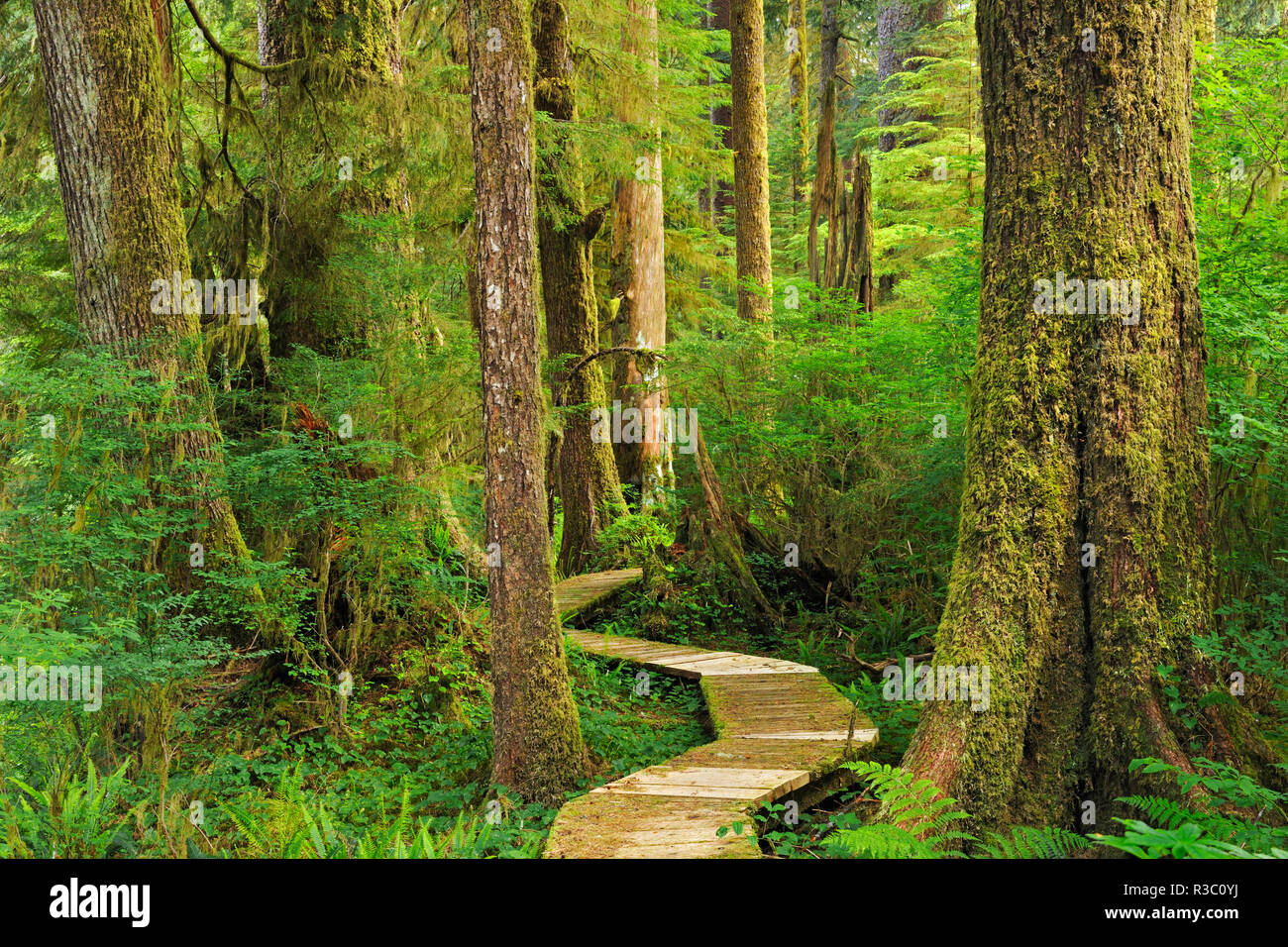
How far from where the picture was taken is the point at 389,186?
909 cm

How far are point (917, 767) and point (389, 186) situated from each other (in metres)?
7.36

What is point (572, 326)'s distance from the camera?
11555 millimetres

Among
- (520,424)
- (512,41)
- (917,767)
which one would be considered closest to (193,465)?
(520,424)

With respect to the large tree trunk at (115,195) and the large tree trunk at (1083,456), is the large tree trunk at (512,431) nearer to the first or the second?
the large tree trunk at (1083,456)

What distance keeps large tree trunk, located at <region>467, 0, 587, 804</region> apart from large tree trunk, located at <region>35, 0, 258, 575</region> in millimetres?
2439

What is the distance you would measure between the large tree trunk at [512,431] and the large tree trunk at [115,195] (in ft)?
8.00

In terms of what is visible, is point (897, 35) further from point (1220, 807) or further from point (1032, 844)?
point (1032, 844)

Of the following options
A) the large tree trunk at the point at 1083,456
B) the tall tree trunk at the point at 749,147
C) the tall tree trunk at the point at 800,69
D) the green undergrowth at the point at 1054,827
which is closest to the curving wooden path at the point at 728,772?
the green undergrowth at the point at 1054,827

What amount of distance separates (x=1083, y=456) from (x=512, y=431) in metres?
3.17

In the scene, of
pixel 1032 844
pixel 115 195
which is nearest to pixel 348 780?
pixel 1032 844

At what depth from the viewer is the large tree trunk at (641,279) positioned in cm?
1238

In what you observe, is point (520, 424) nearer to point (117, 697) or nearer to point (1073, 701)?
point (117, 697)

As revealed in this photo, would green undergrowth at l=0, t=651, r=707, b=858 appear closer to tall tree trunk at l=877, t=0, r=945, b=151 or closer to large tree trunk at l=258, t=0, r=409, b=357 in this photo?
large tree trunk at l=258, t=0, r=409, b=357

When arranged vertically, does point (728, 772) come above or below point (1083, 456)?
below
